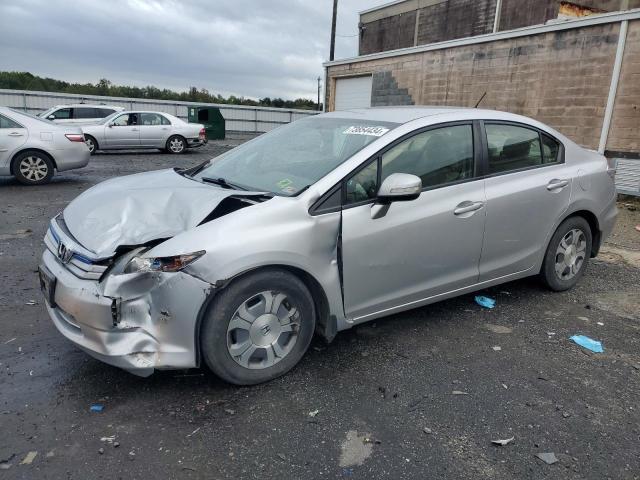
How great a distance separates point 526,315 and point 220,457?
2793mm

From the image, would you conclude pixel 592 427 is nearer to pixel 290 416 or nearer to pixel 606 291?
pixel 290 416

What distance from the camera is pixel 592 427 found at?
2.58 meters

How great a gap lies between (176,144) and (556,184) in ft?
48.2

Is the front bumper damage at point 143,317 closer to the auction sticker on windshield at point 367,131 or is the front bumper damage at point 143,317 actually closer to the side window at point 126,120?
the auction sticker on windshield at point 367,131

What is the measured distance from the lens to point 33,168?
29.4ft

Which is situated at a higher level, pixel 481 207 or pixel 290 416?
pixel 481 207

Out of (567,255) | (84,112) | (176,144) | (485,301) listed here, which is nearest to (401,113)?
(485,301)

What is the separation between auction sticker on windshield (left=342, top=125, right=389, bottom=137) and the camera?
328 cm

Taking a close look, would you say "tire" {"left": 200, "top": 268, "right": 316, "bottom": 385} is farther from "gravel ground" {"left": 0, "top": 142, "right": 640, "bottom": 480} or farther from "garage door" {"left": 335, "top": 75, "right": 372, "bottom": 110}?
"garage door" {"left": 335, "top": 75, "right": 372, "bottom": 110}

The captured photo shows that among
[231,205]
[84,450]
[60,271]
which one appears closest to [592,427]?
[231,205]

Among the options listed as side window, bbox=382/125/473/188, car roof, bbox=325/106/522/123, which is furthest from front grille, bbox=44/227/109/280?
car roof, bbox=325/106/522/123

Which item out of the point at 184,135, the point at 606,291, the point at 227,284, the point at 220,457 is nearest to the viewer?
the point at 220,457

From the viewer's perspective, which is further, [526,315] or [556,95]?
[556,95]

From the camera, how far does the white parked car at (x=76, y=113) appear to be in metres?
16.2
